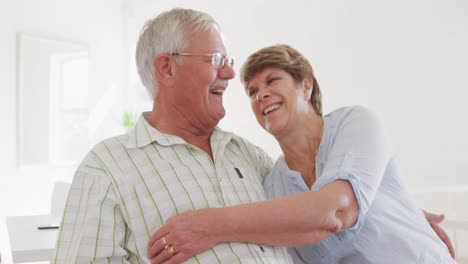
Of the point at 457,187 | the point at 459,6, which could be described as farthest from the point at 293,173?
the point at 459,6

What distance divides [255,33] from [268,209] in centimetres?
458

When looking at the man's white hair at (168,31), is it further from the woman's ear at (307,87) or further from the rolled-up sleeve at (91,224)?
the rolled-up sleeve at (91,224)

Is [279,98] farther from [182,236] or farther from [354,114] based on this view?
[182,236]

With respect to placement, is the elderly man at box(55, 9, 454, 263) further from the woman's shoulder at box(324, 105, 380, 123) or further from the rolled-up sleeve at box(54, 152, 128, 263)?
the woman's shoulder at box(324, 105, 380, 123)

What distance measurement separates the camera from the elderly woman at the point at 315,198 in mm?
1219

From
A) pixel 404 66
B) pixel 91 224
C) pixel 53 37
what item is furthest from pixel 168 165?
pixel 53 37

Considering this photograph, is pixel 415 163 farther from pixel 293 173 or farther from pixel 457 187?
pixel 293 173

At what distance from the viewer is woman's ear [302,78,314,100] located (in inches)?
66.4

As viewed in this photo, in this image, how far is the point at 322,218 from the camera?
49.3 inches

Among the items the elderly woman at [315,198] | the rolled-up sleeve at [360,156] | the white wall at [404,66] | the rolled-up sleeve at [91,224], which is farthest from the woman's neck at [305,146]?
the white wall at [404,66]

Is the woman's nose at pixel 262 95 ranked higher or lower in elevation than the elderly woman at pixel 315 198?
higher

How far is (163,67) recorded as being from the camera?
5.16 feet

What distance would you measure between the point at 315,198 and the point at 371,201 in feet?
0.58

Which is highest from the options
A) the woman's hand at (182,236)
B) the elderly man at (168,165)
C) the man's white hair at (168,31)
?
the man's white hair at (168,31)
